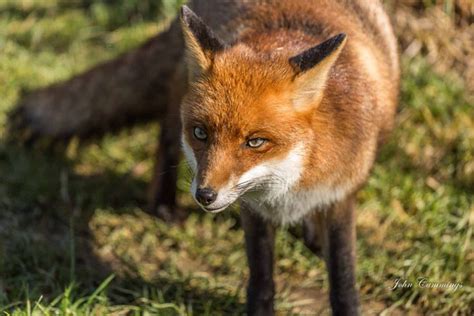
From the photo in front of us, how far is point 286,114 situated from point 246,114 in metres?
0.20

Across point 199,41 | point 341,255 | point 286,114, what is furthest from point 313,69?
point 341,255

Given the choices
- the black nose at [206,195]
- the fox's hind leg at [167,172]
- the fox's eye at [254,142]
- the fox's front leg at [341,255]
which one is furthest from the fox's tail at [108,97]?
the black nose at [206,195]

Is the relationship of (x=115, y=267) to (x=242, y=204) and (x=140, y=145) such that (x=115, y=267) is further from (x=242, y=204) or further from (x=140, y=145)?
(x=140, y=145)

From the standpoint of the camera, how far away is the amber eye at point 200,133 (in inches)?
140

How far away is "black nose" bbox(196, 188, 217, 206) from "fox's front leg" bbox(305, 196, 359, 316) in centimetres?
99

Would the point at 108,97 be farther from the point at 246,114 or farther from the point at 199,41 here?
the point at 246,114

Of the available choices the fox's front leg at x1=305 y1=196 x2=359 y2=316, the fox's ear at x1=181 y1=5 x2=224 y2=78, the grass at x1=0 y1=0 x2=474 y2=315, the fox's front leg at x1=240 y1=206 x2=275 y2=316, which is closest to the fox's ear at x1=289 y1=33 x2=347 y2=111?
the fox's ear at x1=181 y1=5 x2=224 y2=78

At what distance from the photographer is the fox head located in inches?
135

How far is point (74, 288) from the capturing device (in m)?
4.46

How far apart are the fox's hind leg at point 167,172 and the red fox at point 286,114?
2.09ft

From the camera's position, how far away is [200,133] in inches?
140

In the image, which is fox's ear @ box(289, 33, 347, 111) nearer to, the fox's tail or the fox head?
the fox head

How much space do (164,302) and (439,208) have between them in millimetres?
2054

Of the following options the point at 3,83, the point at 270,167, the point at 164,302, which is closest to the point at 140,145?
the point at 3,83
